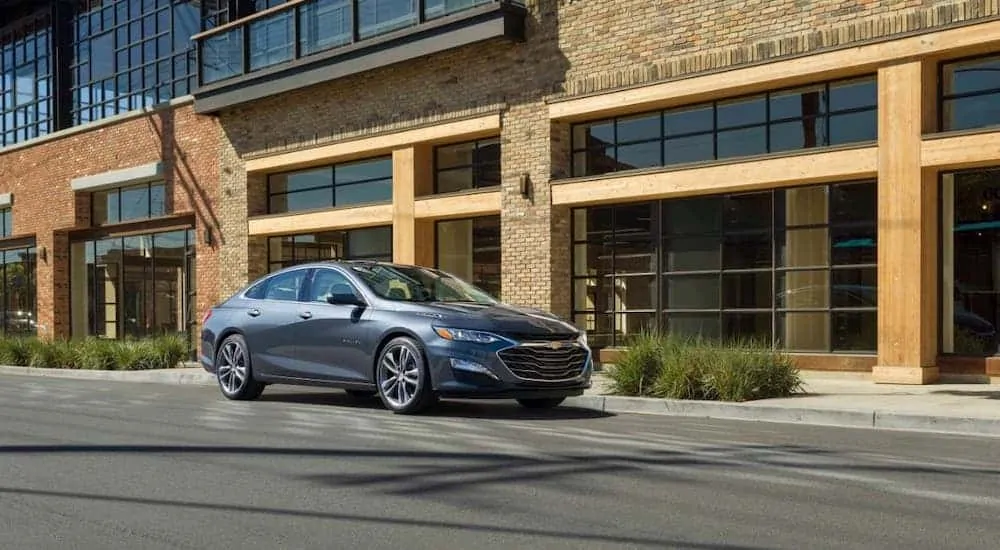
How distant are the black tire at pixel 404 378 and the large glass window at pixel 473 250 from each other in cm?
790

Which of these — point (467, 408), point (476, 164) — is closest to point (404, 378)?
point (467, 408)

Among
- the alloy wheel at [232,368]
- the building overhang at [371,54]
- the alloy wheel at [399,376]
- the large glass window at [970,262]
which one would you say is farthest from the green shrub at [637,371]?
the building overhang at [371,54]

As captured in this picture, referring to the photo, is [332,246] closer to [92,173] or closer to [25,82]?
[92,173]

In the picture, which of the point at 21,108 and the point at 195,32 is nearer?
the point at 195,32

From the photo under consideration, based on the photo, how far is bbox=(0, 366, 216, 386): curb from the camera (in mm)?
17703

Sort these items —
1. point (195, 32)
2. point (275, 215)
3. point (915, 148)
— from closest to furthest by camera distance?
point (915, 148)
point (275, 215)
point (195, 32)

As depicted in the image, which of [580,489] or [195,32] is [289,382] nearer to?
[580,489]

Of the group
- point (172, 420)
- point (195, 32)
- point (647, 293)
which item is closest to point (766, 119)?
point (647, 293)

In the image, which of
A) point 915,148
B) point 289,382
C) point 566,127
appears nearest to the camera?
point 289,382

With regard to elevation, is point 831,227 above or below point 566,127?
below

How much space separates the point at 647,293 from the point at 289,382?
662cm

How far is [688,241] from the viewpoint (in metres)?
16.3

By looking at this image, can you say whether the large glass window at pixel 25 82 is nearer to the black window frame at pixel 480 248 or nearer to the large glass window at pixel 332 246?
the large glass window at pixel 332 246

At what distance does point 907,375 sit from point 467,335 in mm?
6252
